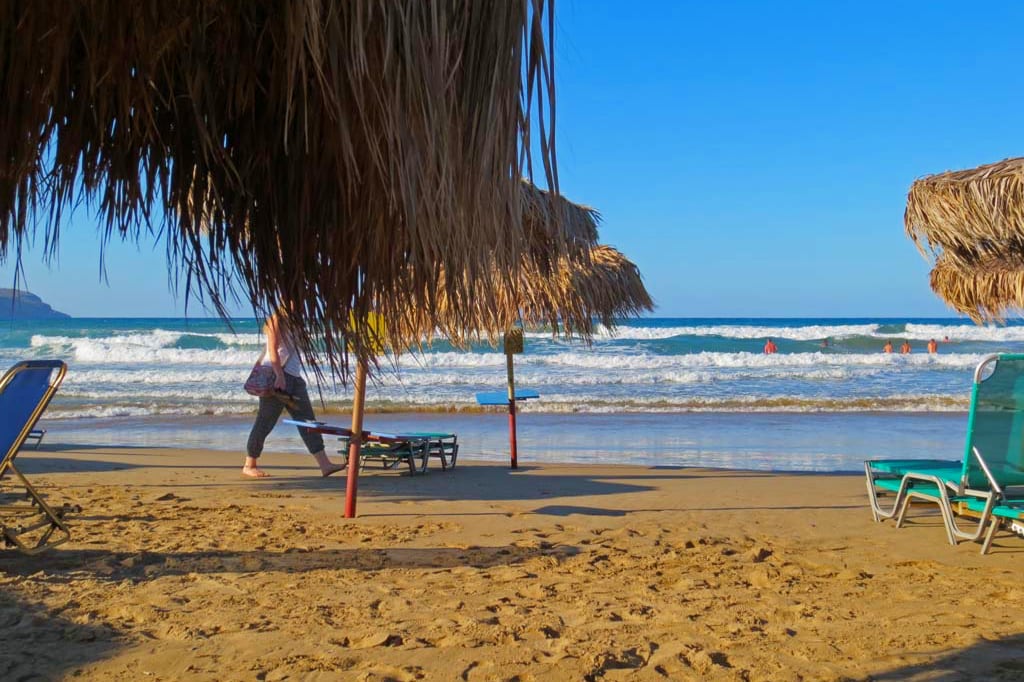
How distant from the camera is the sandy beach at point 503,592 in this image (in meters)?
3.47

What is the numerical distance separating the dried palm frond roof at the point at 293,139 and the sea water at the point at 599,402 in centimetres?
24

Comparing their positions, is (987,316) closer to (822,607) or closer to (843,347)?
(822,607)

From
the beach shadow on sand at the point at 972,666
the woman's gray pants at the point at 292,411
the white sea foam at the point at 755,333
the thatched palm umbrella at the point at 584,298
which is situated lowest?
the beach shadow on sand at the point at 972,666

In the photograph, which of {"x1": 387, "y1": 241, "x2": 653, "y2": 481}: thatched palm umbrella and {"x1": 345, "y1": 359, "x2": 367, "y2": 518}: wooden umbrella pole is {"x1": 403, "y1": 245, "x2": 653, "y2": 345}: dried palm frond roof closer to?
{"x1": 387, "y1": 241, "x2": 653, "y2": 481}: thatched palm umbrella

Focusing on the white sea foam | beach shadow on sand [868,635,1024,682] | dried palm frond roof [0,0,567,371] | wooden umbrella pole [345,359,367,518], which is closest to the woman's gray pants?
wooden umbrella pole [345,359,367,518]

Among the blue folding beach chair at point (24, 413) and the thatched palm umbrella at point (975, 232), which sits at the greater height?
the thatched palm umbrella at point (975, 232)

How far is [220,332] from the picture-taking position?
140 ft

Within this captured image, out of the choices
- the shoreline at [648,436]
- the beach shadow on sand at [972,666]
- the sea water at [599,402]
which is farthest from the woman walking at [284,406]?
the beach shadow on sand at [972,666]

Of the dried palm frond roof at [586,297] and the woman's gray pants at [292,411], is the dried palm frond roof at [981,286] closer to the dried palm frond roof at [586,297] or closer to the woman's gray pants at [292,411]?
the dried palm frond roof at [586,297]

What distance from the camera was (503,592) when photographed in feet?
14.7

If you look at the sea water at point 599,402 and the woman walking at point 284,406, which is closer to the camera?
the woman walking at point 284,406

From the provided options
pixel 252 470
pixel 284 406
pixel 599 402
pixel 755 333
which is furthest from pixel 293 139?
pixel 755 333

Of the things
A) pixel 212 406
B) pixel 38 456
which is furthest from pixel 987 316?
pixel 212 406

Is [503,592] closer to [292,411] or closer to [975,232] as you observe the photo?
[975,232]
